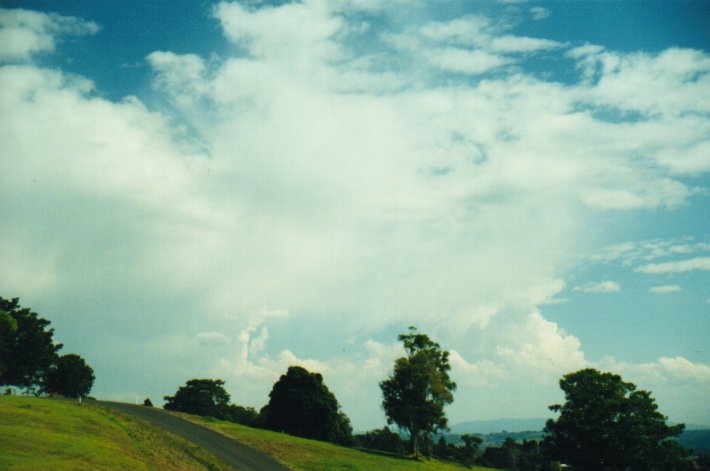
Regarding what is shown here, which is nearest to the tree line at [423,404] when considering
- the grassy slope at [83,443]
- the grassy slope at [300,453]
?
the grassy slope at [300,453]

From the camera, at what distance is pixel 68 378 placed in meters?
92.6

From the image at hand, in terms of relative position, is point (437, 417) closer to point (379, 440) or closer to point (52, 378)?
point (379, 440)

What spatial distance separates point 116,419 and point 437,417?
39.7 m

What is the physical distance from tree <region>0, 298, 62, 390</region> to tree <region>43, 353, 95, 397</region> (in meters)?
6.12

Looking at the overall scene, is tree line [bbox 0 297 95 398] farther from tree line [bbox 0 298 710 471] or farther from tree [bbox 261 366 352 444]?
tree [bbox 261 366 352 444]

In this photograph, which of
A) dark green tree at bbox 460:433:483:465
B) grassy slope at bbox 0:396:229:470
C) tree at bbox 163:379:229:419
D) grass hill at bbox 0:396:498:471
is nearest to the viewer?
grassy slope at bbox 0:396:229:470

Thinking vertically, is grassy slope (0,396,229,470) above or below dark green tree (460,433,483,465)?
above

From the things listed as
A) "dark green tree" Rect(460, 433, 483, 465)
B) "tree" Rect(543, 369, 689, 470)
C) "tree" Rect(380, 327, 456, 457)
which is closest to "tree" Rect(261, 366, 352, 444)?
"tree" Rect(380, 327, 456, 457)

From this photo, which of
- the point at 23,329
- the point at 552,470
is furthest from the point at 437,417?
the point at 23,329

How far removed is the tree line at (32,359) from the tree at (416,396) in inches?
1904

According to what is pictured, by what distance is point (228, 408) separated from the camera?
11906 cm

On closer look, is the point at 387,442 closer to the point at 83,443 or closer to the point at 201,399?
the point at 201,399

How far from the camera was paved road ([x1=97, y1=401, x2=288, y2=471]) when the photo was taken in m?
33.6

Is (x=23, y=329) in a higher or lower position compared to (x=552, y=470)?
higher
